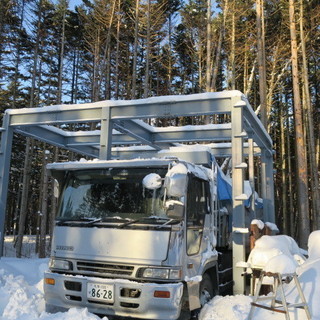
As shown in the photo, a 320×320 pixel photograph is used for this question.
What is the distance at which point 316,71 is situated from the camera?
2294 centimetres

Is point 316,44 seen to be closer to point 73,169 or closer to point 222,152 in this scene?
point 222,152

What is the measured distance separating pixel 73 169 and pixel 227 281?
383 centimetres

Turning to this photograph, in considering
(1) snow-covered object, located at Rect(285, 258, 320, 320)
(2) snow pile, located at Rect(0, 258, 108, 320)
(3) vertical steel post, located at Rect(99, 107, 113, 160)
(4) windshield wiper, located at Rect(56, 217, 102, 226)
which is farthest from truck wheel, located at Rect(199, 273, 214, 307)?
(3) vertical steel post, located at Rect(99, 107, 113, 160)

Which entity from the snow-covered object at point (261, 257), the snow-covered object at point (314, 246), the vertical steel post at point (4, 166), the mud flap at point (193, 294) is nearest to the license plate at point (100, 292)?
the mud flap at point (193, 294)

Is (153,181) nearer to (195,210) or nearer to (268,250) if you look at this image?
(195,210)

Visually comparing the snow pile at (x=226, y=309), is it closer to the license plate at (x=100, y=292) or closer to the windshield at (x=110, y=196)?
the license plate at (x=100, y=292)

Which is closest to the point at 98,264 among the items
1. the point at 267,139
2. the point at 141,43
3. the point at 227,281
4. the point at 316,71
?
the point at 227,281

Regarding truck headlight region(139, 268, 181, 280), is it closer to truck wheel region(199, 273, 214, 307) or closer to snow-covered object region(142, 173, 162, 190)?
truck wheel region(199, 273, 214, 307)

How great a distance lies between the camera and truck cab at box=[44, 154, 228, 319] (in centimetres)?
431

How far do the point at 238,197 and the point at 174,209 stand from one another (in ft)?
8.09

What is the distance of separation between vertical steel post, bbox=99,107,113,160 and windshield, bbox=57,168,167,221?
3.14 metres

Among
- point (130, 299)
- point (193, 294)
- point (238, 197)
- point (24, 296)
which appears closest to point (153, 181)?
point (130, 299)

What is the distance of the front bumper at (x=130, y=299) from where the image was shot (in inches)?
165

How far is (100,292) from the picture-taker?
4.41 meters
